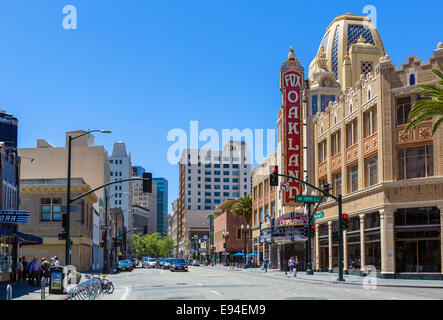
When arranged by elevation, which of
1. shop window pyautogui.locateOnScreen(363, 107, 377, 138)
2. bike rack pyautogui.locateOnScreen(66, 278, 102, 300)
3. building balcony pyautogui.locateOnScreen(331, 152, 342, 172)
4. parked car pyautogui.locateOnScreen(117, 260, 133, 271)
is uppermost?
shop window pyautogui.locateOnScreen(363, 107, 377, 138)

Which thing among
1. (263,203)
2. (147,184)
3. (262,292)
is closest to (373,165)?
(147,184)

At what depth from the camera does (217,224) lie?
138 meters

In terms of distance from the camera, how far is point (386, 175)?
44062 mm

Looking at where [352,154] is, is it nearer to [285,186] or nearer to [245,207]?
[285,186]

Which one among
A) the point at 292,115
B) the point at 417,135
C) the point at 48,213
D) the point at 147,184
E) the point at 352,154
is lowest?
the point at 48,213

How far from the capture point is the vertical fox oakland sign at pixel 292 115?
62.8 m

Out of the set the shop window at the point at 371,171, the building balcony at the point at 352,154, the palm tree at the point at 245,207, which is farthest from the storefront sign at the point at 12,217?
the palm tree at the point at 245,207

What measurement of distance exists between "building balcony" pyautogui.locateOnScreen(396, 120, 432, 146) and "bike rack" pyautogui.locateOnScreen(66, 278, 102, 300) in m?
26.2

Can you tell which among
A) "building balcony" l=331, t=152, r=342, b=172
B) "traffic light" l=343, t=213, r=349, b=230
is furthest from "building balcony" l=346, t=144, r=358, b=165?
"traffic light" l=343, t=213, r=349, b=230

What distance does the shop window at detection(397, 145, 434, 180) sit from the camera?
139 ft

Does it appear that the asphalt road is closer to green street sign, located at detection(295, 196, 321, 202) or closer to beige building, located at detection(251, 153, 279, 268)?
green street sign, located at detection(295, 196, 321, 202)

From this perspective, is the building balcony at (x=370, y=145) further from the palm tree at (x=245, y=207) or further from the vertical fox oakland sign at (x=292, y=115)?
the palm tree at (x=245, y=207)

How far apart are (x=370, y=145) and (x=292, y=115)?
16.7 metres
